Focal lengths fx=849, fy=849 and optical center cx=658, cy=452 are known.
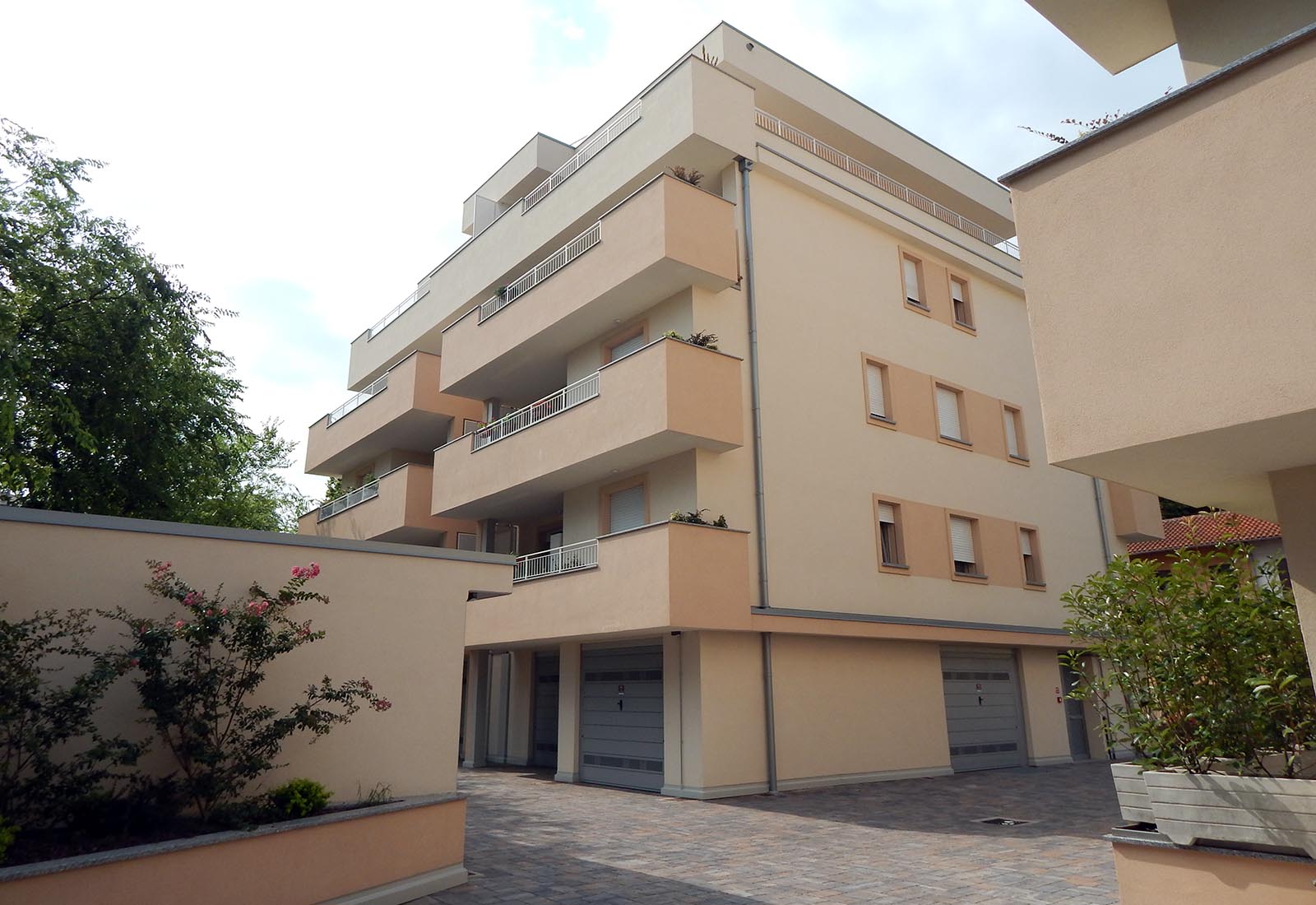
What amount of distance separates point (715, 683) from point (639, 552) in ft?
9.02

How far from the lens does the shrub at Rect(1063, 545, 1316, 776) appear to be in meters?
5.26

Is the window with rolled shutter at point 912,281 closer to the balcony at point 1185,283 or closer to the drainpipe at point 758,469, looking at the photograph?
the drainpipe at point 758,469

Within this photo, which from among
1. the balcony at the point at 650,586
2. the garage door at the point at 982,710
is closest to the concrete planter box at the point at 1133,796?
the balcony at the point at 650,586

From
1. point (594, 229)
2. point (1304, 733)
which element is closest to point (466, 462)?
point (594, 229)

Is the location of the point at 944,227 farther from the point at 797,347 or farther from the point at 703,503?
the point at 703,503

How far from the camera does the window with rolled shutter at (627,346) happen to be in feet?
58.8

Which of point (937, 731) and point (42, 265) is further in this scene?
point (937, 731)

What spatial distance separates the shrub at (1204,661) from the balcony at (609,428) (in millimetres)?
9326

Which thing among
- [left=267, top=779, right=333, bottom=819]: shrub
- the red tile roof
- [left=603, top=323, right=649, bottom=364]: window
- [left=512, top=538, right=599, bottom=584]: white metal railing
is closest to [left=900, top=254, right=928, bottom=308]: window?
[left=603, top=323, right=649, bottom=364]: window

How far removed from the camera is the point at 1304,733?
17.0 feet

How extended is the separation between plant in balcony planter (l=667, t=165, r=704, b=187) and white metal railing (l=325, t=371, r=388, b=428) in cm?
1158

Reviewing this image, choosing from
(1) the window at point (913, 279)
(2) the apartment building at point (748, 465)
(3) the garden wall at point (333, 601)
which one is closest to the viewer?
(3) the garden wall at point (333, 601)

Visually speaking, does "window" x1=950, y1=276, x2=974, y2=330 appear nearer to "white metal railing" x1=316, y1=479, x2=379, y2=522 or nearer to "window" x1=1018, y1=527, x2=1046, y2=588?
"window" x1=1018, y1=527, x2=1046, y2=588

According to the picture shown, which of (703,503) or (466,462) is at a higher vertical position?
(466,462)
